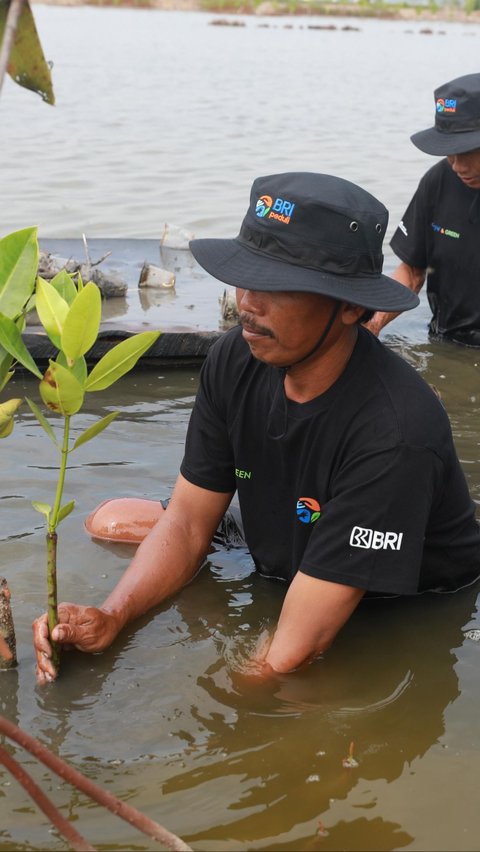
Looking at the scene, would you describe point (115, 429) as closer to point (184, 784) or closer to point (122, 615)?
point (122, 615)

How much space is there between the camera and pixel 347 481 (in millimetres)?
2607

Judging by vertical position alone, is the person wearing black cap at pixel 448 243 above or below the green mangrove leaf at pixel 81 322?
below

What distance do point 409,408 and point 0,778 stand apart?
4.26 ft

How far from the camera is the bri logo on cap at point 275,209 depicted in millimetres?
2410

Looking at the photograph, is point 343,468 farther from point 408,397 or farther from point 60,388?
point 60,388

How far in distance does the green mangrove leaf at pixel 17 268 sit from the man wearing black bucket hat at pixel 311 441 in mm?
450

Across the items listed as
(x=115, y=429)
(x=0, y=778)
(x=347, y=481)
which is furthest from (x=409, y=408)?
(x=115, y=429)

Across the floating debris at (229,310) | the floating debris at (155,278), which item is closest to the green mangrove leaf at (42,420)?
the floating debris at (229,310)

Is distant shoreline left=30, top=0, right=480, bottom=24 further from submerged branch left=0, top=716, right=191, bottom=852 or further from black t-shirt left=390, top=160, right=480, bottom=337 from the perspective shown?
submerged branch left=0, top=716, right=191, bottom=852

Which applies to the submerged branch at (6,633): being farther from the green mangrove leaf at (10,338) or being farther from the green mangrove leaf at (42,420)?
the green mangrove leaf at (10,338)

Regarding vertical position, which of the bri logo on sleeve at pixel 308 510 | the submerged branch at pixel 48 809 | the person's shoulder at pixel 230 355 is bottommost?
the bri logo on sleeve at pixel 308 510

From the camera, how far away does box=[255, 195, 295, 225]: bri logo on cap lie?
2410 mm

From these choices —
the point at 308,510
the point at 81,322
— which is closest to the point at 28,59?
→ the point at 81,322

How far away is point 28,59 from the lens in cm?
144
